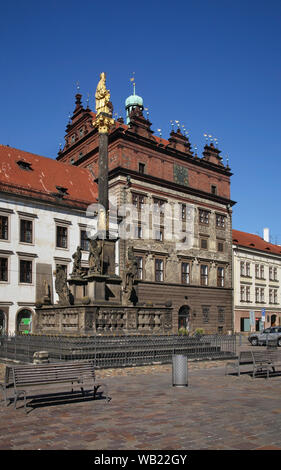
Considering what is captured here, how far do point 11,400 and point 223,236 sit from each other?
130ft

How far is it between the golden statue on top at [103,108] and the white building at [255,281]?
3062 cm

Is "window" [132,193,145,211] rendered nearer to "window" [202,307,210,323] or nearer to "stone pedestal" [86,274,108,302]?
"window" [202,307,210,323]

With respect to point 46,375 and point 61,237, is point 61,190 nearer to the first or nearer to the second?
point 61,237

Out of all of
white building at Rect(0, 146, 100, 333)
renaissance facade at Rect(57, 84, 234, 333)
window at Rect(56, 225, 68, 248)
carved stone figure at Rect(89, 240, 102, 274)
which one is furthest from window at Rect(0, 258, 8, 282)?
carved stone figure at Rect(89, 240, 102, 274)

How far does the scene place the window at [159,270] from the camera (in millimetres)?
41062

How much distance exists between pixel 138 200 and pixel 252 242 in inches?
886

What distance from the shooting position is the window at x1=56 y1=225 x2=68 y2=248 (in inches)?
1402

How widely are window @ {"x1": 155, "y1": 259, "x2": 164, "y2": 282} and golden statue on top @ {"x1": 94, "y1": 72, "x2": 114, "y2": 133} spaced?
20460 millimetres

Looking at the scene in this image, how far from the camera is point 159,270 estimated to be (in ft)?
136

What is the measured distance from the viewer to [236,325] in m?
48.4

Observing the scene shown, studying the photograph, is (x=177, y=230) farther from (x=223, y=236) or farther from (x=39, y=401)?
(x=39, y=401)

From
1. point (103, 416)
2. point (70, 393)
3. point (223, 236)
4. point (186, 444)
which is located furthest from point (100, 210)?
point (223, 236)

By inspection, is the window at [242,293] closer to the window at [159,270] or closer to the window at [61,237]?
the window at [159,270]

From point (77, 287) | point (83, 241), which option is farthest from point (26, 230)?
point (77, 287)
